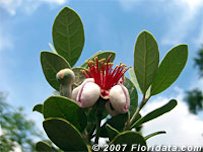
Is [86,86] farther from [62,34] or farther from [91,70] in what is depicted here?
[62,34]

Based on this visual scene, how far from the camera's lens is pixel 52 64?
0.92 m

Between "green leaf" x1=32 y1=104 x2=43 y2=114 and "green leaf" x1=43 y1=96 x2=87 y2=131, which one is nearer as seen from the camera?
"green leaf" x1=43 y1=96 x2=87 y2=131

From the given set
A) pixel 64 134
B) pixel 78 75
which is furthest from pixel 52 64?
pixel 64 134

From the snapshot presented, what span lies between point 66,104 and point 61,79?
6cm

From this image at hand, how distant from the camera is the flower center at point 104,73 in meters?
0.89

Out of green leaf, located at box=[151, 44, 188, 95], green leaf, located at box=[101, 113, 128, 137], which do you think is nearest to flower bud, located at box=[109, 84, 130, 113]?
green leaf, located at box=[101, 113, 128, 137]

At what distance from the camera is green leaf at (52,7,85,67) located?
Answer: 96cm

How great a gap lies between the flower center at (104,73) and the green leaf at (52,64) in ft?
0.18

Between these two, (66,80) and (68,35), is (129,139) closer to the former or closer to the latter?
(66,80)

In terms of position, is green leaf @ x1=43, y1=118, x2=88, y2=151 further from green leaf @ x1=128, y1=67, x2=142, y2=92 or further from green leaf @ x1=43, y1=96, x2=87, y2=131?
green leaf @ x1=128, y1=67, x2=142, y2=92

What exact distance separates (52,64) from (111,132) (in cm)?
22

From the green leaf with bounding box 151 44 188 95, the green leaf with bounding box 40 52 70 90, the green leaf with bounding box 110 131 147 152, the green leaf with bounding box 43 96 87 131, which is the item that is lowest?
the green leaf with bounding box 110 131 147 152

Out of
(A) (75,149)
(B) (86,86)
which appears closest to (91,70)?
(B) (86,86)

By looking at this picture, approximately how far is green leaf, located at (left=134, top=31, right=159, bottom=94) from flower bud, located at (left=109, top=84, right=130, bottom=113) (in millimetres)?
108
